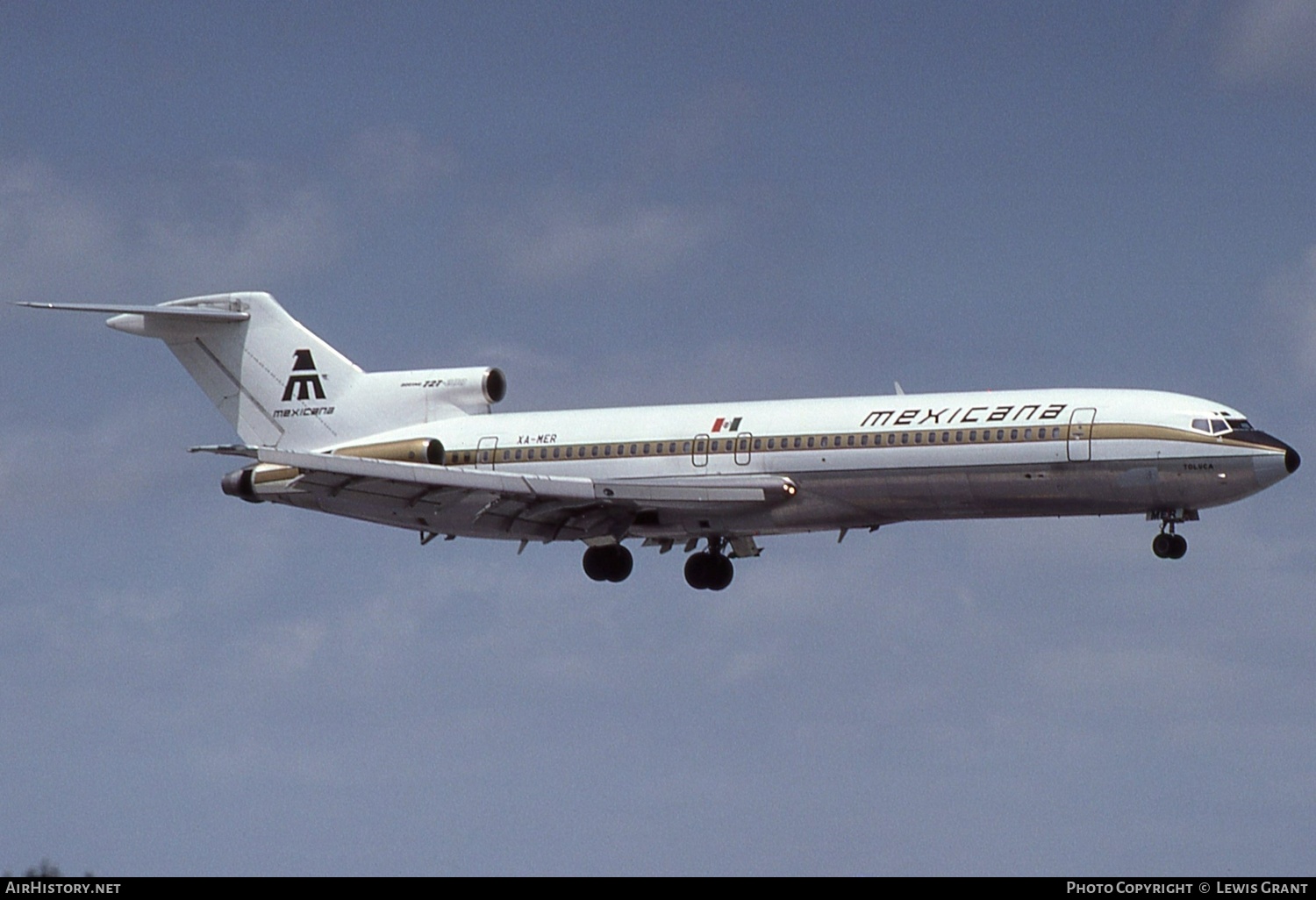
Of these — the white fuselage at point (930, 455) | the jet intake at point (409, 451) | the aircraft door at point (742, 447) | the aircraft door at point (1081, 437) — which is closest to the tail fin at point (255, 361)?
the jet intake at point (409, 451)

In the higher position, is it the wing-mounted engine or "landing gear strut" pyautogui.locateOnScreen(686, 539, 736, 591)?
the wing-mounted engine

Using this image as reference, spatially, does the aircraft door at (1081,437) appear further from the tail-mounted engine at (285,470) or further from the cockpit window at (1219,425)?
the tail-mounted engine at (285,470)

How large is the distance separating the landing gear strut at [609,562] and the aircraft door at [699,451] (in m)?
3.23

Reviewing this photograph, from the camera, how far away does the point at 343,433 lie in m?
52.7

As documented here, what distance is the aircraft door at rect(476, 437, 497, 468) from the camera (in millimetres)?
50031

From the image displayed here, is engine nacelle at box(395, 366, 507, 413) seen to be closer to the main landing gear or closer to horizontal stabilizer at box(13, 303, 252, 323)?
horizontal stabilizer at box(13, 303, 252, 323)

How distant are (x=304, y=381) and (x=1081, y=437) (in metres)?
19.1

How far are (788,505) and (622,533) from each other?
166 inches

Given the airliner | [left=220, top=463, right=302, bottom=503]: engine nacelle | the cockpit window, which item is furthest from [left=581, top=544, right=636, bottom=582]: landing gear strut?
the cockpit window

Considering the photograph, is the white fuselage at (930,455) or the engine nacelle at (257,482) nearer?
the white fuselage at (930,455)

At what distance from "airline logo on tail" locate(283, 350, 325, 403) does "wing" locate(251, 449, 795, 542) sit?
11.1 ft

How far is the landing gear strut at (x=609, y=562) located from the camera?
163ft

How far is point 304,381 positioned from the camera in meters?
53.8

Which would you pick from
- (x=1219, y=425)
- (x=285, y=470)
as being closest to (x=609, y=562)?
(x=285, y=470)
